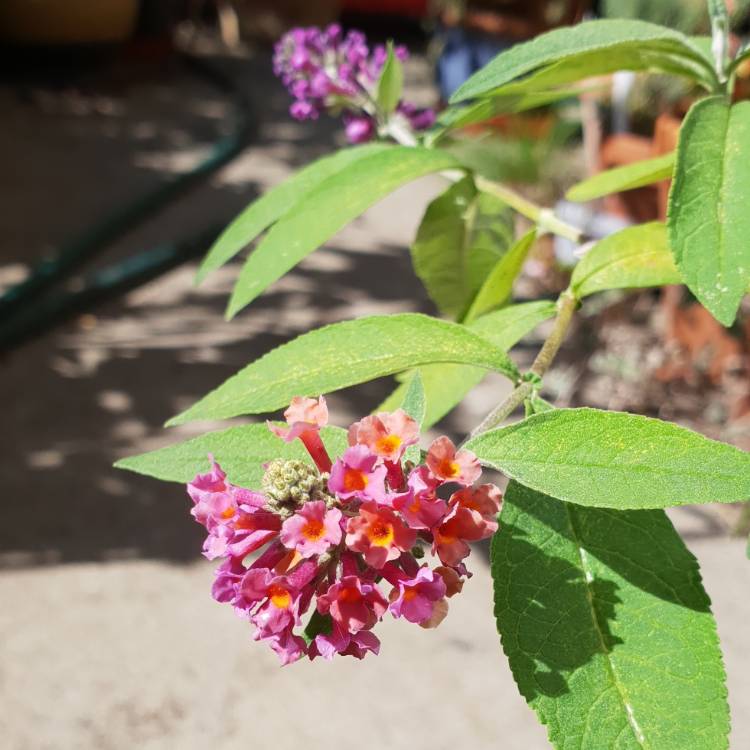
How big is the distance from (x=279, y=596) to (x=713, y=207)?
338mm

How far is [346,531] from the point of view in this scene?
0.47m

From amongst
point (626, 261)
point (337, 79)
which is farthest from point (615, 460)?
point (337, 79)

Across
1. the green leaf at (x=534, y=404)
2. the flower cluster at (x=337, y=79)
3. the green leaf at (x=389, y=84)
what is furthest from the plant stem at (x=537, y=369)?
the flower cluster at (x=337, y=79)

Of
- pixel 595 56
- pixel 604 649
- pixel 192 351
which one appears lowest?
pixel 192 351

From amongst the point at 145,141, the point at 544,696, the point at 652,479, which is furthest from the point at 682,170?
the point at 145,141

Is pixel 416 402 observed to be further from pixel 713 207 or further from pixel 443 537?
pixel 713 207

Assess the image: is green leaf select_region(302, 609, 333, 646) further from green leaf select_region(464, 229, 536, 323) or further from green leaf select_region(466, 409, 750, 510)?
green leaf select_region(464, 229, 536, 323)

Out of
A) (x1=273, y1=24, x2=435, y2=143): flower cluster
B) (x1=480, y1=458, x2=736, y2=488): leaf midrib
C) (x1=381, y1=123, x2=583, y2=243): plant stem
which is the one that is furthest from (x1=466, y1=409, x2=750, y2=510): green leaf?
(x1=273, y1=24, x2=435, y2=143): flower cluster

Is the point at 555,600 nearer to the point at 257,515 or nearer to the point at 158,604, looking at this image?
the point at 257,515

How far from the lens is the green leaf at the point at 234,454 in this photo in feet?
1.78

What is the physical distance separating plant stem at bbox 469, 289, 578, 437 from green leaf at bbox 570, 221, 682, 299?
0.02 meters

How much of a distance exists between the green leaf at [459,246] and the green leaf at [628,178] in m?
0.07

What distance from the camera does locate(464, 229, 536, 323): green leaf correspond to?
787 millimetres

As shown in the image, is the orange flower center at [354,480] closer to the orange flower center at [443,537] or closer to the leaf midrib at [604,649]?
the orange flower center at [443,537]
